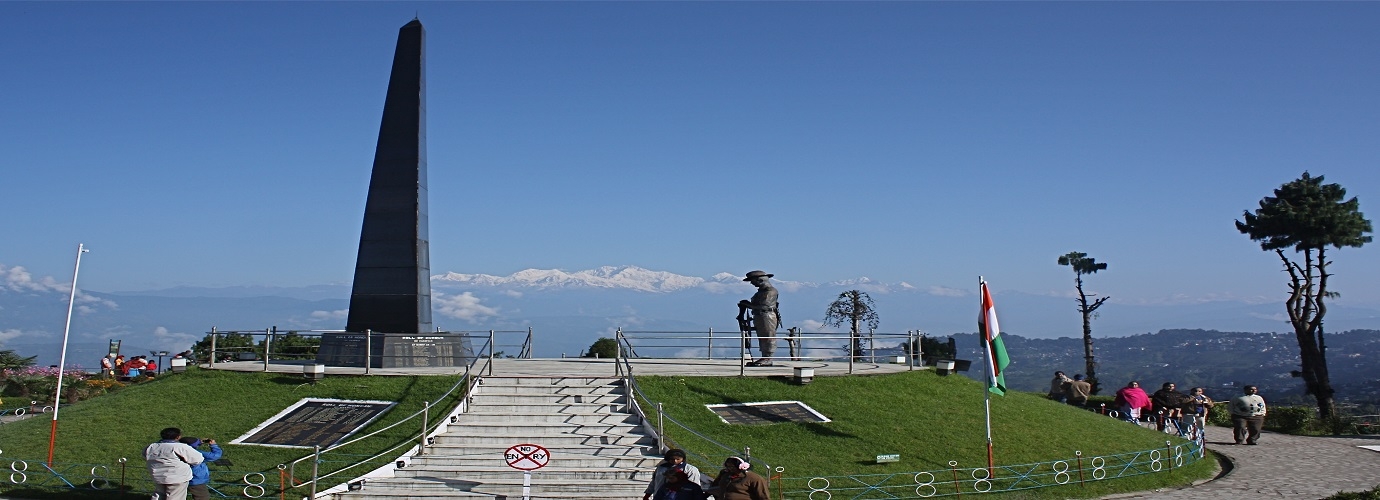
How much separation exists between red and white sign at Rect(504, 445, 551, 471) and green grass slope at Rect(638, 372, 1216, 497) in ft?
8.81

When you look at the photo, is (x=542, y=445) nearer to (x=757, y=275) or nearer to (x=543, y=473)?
(x=543, y=473)

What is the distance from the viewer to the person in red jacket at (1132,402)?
25156mm

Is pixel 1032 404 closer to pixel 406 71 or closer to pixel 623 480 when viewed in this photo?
pixel 623 480

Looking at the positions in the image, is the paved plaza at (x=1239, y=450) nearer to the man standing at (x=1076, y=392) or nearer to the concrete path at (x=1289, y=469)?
the concrete path at (x=1289, y=469)

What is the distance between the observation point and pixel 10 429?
20016mm

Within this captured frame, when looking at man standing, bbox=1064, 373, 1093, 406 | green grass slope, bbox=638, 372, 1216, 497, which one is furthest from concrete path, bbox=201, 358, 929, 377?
man standing, bbox=1064, 373, 1093, 406

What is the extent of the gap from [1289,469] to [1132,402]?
5.12 m

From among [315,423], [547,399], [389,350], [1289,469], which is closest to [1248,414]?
[1289,469]

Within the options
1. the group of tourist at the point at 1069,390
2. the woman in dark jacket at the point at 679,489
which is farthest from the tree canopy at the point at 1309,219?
the woman in dark jacket at the point at 679,489

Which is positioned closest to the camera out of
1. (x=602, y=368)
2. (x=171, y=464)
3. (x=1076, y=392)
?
(x=171, y=464)

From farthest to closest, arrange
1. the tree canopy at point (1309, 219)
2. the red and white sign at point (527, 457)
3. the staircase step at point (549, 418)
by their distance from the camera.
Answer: the tree canopy at point (1309, 219) → the staircase step at point (549, 418) → the red and white sign at point (527, 457)

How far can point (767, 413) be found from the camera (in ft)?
64.2

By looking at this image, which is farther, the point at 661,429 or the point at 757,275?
the point at 757,275

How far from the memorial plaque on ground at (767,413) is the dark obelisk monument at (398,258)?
850 centimetres
